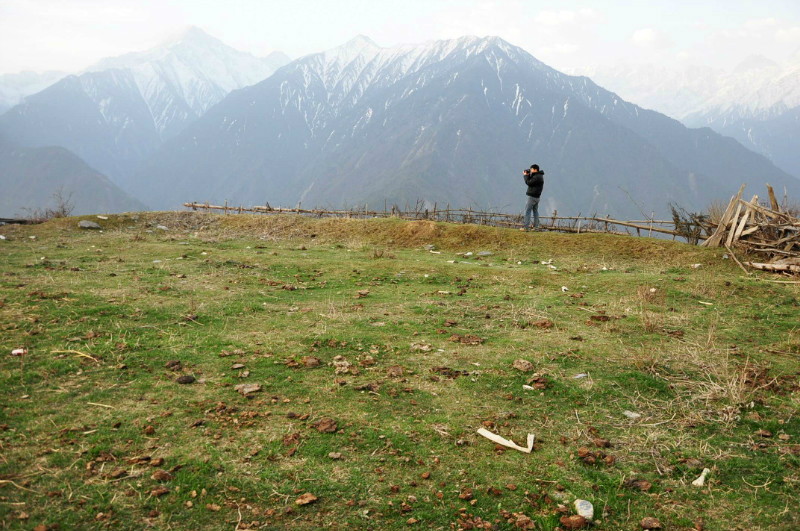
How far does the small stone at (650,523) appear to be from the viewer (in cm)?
377

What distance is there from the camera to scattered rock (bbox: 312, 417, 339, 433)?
4.91m

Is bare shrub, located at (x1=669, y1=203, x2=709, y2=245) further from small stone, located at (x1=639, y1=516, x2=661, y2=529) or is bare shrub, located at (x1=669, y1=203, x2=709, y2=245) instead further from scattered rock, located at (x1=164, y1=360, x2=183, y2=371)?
scattered rock, located at (x1=164, y1=360, x2=183, y2=371)

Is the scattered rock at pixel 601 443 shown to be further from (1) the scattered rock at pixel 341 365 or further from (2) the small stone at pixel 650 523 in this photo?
(1) the scattered rock at pixel 341 365

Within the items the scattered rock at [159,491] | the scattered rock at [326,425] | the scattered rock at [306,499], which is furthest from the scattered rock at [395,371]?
the scattered rock at [159,491]

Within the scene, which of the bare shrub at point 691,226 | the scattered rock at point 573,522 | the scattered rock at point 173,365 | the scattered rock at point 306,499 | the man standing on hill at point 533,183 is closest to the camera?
the scattered rock at point 573,522

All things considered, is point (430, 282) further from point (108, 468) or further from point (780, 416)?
point (108, 468)

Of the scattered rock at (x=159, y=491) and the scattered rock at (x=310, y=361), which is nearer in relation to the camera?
the scattered rock at (x=159, y=491)

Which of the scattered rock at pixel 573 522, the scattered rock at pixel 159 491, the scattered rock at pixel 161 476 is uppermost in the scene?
the scattered rock at pixel 573 522

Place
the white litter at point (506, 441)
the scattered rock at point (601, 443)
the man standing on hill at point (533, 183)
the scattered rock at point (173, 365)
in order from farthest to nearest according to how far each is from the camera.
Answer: the man standing on hill at point (533, 183), the scattered rock at point (173, 365), the scattered rock at point (601, 443), the white litter at point (506, 441)

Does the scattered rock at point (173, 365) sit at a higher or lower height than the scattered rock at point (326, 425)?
higher

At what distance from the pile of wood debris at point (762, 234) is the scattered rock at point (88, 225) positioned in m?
24.8

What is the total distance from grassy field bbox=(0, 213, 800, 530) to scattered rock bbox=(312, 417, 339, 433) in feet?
0.11

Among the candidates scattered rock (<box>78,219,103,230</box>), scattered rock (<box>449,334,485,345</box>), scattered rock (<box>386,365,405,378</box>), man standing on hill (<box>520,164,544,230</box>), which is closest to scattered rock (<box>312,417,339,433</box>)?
scattered rock (<box>386,365,405,378</box>)

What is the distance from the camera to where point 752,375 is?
6.38m
